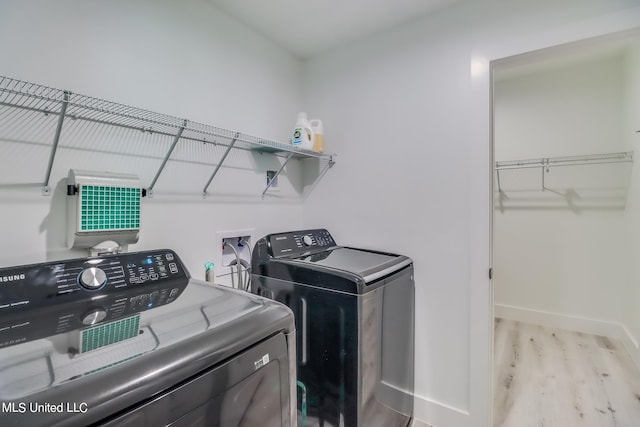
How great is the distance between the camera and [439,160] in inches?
71.5

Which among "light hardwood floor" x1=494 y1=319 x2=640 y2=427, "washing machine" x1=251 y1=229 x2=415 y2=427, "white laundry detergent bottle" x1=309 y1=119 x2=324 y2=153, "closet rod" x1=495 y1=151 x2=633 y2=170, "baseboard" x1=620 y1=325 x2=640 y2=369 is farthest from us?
"closet rod" x1=495 y1=151 x2=633 y2=170

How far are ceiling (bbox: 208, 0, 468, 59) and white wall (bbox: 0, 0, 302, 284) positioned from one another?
0.35 feet

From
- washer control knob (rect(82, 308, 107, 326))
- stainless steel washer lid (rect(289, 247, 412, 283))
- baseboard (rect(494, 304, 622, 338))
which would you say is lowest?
baseboard (rect(494, 304, 622, 338))

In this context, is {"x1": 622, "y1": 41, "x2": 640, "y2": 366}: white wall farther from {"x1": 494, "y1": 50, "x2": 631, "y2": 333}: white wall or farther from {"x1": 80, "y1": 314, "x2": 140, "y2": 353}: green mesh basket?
{"x1": 80, "y1": 314, "x2": 140, "y2": 353}: green mesh basket

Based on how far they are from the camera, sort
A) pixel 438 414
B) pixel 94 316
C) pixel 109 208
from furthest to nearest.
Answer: pixel 438 414 → pixel 109 208 → pixel 94 316

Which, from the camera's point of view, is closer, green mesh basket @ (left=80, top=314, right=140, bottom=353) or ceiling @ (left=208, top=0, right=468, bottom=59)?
green mesh basket @ (left=80, top=314, right=140, bottom=353)

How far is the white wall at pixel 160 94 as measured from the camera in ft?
3.64

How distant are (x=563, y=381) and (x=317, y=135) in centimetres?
265

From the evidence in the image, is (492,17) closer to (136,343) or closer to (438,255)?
(438,255)

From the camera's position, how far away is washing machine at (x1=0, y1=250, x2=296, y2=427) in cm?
52

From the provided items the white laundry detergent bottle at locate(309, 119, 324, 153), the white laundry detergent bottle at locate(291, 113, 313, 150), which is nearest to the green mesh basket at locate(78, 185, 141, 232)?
the white laundry detergent bottle at locate(291, 113, 313, 150)

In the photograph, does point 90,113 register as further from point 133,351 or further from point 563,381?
point 563,381

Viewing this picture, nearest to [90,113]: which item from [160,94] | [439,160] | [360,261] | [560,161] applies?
[160,94]

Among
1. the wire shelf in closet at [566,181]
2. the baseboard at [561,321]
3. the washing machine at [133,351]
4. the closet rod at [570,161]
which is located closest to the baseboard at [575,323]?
the baseboard at [561,321]
